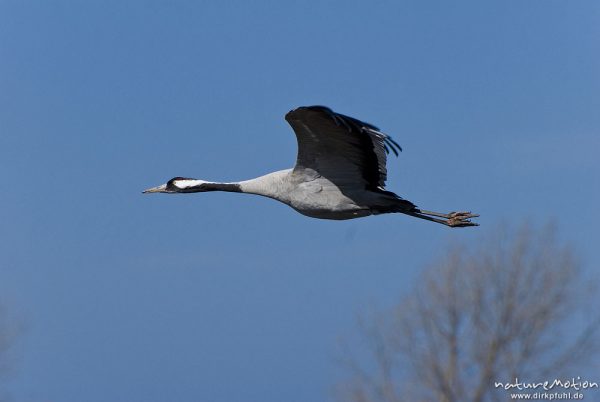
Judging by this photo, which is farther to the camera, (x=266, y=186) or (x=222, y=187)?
(x=222, y=187)

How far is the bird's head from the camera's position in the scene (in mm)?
17609

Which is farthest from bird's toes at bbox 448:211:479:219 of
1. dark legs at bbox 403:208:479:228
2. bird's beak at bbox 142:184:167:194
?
bird's beak at bbox 142:184:167:194

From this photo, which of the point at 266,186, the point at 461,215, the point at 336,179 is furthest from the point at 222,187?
the point at 461,215

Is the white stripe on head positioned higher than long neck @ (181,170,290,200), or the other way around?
the white stripe on head

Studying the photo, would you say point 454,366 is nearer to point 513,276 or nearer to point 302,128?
point 513,276

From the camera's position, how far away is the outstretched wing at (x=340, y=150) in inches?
591

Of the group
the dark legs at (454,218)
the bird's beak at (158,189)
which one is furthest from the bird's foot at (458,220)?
the bird's beak at (158,189)

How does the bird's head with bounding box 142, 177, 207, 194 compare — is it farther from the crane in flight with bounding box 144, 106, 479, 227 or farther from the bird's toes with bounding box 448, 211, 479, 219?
the bird's toes with bounding box 448, 211, 479, 219

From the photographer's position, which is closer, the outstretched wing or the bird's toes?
the outstretched wing

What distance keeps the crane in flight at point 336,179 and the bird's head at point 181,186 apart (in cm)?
111

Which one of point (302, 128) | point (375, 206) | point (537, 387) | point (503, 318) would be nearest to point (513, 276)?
point (503, 318)

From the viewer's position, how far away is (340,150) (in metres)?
15.7

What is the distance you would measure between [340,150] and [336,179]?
0.50m

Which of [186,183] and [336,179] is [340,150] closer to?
[336,179]
